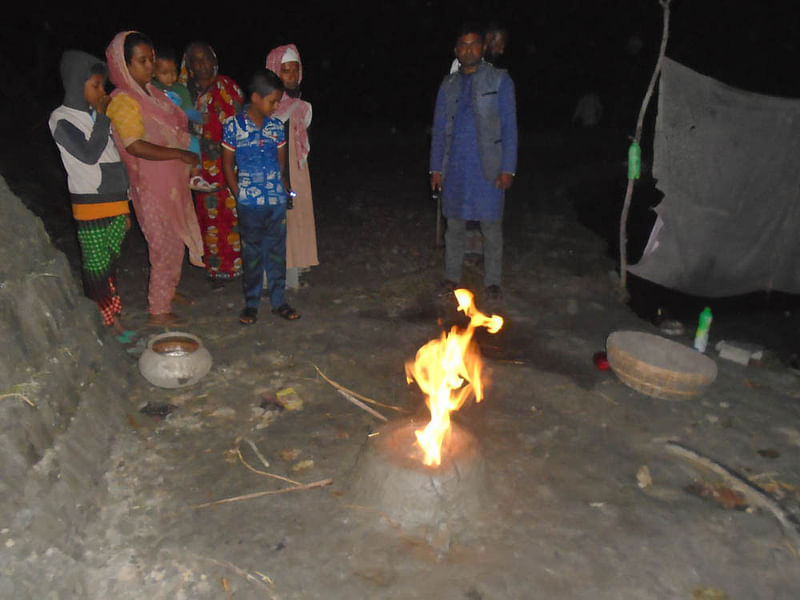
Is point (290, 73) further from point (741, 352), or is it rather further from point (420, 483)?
point (741, 352)

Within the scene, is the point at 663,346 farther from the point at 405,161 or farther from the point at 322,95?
the point at 322,95

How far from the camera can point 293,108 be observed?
5125 mm

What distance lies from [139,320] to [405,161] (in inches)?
374

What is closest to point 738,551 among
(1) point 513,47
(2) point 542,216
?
(2) point 542,216

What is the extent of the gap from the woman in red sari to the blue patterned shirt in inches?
25.1

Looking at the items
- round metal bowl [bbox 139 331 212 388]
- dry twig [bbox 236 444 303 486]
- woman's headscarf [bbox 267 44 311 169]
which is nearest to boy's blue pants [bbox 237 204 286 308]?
woman's headscarf [bbox 267 44 311 169]

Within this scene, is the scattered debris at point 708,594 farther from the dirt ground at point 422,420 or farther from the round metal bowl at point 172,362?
the round metal bowl at point 172,362

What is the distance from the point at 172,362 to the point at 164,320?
117 centimetres

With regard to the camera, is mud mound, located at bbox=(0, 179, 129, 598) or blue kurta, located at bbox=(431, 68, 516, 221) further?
blue kurta, located at bbox=(431, 68, 516, 221)

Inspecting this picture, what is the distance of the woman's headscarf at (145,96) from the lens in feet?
13.6

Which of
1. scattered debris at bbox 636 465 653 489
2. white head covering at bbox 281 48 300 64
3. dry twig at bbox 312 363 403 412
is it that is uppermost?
white head covering at bbox 281 48 300 64

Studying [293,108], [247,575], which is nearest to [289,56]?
[293,108]

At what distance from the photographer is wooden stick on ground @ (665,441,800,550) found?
9.51 feet

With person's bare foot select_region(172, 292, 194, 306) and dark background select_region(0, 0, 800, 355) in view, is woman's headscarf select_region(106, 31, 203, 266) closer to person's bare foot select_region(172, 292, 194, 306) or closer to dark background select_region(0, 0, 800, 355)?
person's bare foot select_region(172, 292, 194, 306)
